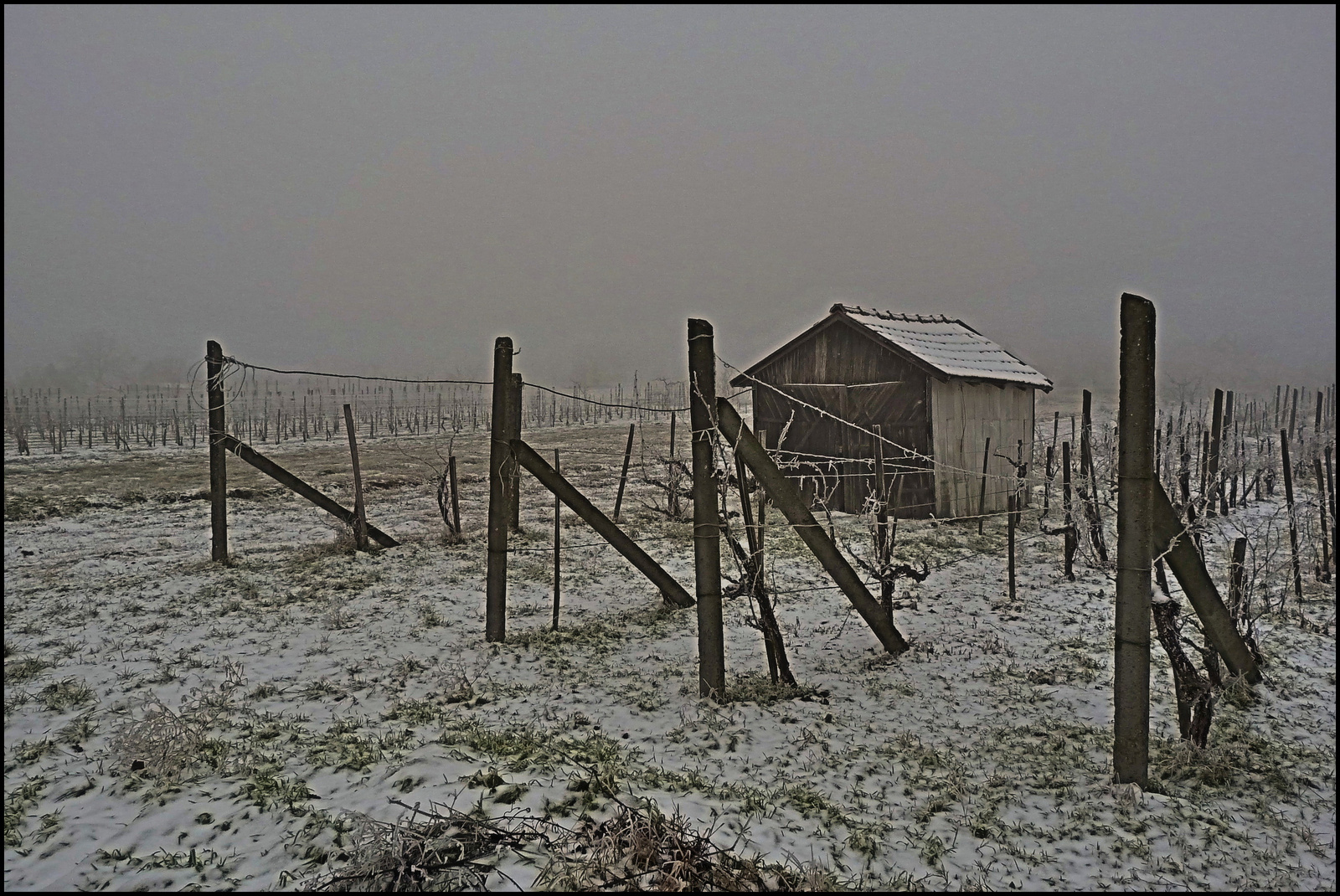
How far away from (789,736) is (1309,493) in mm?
18344

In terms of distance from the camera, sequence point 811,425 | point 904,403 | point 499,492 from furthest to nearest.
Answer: point 811,425 → point 904,403 → point 499,492

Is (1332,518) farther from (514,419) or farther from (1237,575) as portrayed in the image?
(514,419)

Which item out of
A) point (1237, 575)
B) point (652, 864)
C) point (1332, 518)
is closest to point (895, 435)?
point (1332, 518)

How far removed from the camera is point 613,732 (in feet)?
16.9

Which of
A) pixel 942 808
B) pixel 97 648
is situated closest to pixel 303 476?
pixel 97 648

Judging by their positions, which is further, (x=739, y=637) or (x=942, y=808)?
(x=739, y=637)

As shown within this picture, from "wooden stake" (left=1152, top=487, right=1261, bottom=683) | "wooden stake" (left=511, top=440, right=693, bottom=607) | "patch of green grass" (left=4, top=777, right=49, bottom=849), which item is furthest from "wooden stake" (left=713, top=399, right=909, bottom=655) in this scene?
"patch of green grass" (left=4, top=777, right=49, bottom=849)

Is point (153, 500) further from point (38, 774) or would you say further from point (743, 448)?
point (743, 448)

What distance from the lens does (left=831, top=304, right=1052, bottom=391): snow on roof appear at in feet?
46.6

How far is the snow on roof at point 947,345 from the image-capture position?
46.6 feet

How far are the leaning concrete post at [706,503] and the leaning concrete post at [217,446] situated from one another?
8215mm

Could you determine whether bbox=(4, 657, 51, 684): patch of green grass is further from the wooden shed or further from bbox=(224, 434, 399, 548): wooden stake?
the wooden shed

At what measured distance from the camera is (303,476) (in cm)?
2139

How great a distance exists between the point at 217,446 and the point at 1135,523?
454 inches
